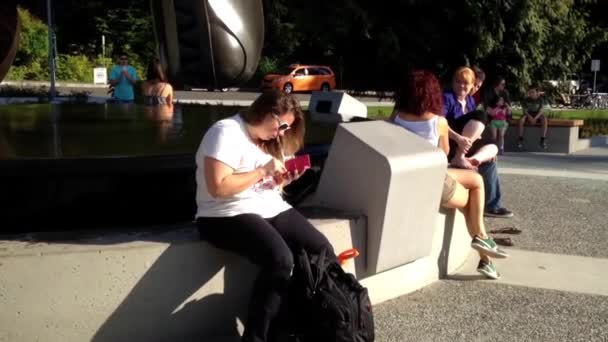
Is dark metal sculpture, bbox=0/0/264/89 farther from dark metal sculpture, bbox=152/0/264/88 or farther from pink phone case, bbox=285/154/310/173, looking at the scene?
pink phone case, bbox=285/154/310/173

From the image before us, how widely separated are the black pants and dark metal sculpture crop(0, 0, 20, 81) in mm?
4764

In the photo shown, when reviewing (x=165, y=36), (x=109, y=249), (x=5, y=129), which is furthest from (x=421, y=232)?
(x=5, y=129)

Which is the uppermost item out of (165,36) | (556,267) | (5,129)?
(165,36)

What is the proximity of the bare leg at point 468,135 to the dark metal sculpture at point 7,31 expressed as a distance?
4576mm

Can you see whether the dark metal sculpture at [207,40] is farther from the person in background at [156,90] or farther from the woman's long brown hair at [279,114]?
the person in background at [156,90]

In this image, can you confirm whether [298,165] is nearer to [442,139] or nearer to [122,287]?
[122,287]

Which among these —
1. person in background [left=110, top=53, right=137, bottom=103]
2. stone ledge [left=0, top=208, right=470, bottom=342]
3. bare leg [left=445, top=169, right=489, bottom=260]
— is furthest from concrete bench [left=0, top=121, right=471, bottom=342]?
person in background [left=110, top=53, right=137, bottom=103]

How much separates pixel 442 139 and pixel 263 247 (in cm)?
192

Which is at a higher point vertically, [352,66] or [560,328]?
[352,66]

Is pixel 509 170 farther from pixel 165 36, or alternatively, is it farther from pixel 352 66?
pixel 165 36

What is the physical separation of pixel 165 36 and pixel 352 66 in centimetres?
870

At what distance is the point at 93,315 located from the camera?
3.55 m

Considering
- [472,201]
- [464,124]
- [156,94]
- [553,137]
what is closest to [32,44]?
[156,94]

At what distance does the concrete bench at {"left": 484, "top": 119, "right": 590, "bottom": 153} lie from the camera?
1305 cm
